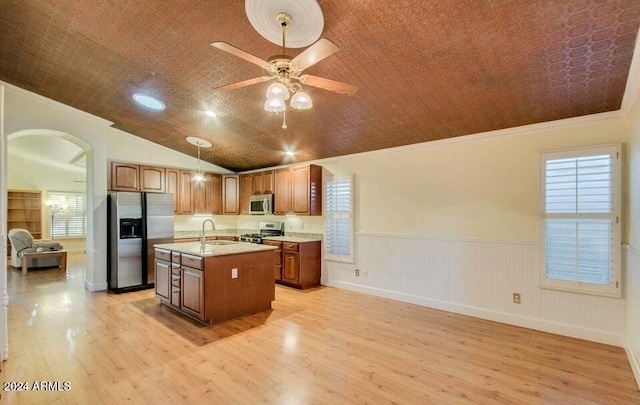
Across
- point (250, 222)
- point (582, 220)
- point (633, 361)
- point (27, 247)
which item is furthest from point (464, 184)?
point (27, 247)

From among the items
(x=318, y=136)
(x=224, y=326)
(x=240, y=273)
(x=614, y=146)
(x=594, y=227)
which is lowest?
(x=224, y=326)

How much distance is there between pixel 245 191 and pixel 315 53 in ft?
18.0

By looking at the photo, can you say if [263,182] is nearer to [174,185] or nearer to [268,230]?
[268,230]

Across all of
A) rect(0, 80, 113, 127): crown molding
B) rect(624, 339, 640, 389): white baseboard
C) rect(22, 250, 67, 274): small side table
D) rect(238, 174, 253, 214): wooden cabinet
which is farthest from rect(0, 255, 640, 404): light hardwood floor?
rect(22, 250, 67, 274): small side table

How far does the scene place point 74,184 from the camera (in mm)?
10148

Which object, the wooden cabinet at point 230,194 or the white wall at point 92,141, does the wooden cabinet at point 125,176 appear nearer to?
the white wall at point 92,141

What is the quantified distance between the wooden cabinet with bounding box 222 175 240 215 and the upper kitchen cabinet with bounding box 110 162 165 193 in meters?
1.36

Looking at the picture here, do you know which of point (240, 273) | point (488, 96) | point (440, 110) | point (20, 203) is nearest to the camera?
point (488, 96)

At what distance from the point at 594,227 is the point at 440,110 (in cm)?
198

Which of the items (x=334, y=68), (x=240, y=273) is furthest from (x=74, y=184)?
(x=334, y=68)

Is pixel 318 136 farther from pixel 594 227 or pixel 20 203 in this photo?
pixel 20 203

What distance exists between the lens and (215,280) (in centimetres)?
367

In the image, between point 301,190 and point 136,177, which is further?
point 136,177

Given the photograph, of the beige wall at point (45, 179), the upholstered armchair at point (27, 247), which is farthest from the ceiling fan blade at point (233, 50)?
the beige wall at point (45, 179)
